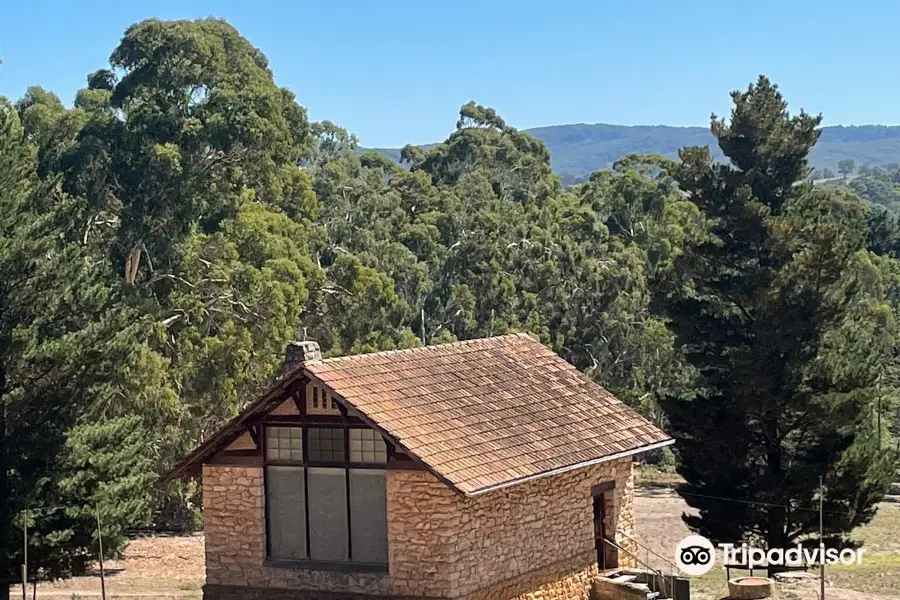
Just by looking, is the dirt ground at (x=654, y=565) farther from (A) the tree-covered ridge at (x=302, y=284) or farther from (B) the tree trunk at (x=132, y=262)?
(B) the tree trunk at (x=132, y=262)

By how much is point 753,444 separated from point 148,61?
73.6ft

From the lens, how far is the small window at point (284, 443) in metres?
19.1

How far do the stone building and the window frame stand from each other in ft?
0.06

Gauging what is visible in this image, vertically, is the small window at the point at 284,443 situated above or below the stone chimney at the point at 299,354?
below

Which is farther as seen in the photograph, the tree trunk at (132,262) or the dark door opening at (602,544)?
the tree trunk at (132,262)

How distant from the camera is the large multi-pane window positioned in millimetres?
18688

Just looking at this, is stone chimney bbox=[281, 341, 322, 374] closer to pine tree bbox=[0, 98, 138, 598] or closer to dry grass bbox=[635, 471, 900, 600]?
pine tree bbox=[0, 98, 138, 598]

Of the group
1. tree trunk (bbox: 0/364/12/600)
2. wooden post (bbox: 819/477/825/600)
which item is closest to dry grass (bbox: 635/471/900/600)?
wooden post (bbox: 819/477/825/600)

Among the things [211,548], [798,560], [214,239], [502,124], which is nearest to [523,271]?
[214,239]

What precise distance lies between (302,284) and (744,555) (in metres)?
18.6

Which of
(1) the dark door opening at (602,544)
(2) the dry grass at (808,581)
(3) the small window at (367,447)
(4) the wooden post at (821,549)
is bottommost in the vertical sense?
(2) the dry grass at (808,581)

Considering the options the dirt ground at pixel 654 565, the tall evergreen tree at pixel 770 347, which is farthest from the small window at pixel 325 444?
the tall evergreen tree at pixel 770 347

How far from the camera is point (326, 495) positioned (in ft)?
62.6

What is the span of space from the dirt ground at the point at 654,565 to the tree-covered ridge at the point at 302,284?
4.73 feet
